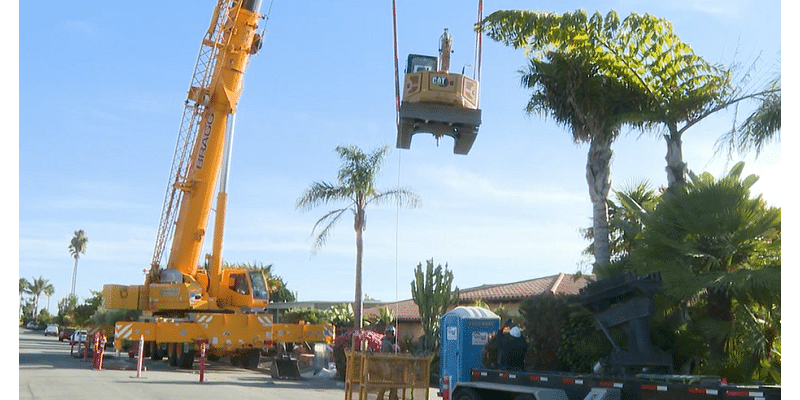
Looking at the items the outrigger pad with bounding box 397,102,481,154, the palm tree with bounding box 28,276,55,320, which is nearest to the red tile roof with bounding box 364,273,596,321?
the outrigger pad with bounding box 397,102,481,154

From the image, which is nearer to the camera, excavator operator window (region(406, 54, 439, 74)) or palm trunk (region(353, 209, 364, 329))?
excavator operator window (region(406, 54, 439, 74))

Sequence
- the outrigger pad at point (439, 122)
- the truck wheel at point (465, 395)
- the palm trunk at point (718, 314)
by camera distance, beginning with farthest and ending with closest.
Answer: the outrigger pad at point (439, 122)
the palm trunk at point (718, 314)
the truck wheel at point (465, 395)

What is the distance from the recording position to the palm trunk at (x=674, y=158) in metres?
18.5

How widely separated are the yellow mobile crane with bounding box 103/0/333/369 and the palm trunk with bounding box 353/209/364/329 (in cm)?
309

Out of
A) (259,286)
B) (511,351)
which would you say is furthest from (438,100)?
(259,286)

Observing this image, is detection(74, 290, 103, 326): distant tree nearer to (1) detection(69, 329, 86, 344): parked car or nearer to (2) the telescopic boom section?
(1) detection(69, 329, 86, 344): parked car

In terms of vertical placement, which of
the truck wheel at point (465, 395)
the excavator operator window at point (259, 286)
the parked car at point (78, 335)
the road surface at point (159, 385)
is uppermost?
the excavator operator window at point (259, 286)

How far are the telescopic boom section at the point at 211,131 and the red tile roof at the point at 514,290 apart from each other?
24.3 feet

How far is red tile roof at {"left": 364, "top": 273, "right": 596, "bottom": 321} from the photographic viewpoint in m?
28.3

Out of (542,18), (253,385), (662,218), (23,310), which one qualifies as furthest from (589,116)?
(23,310)

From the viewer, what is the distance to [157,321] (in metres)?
24.5

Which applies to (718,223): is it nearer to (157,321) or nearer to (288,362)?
(288,362)

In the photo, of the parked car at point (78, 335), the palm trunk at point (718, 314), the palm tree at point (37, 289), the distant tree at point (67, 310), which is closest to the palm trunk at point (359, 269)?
the parked car at point (78, 335)

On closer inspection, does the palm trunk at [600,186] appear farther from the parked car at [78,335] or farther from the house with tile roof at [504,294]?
the parked car at [78,335]
